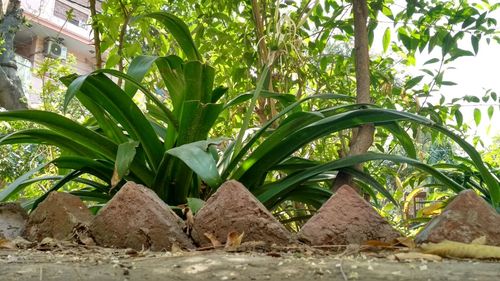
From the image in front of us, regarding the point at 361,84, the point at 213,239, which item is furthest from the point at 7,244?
the point at 361,84

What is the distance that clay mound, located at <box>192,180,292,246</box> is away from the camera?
3.12 feet

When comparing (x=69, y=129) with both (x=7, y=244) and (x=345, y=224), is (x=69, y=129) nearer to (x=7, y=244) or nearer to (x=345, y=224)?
(x=7, y=244)

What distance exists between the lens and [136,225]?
978 millimetres

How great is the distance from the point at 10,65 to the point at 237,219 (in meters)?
4.88

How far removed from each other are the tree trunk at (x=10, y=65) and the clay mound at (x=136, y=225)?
421 cm

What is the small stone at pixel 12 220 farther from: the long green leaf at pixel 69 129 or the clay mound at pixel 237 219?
the clay mound at pixel 237 219

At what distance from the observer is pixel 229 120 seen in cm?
289

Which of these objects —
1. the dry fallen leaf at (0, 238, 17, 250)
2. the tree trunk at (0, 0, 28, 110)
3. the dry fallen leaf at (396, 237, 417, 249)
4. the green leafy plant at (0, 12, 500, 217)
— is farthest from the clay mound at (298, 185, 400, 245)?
the tree trunk at (0, 0, 28, 110)

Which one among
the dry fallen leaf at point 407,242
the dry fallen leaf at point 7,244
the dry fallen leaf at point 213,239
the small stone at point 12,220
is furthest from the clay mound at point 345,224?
the small stone at point 12,220

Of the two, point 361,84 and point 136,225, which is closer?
point 136,225

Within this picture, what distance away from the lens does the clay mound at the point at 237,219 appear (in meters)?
0.95

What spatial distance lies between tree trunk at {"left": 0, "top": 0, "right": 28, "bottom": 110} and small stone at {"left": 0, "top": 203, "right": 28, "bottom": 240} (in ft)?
12.8

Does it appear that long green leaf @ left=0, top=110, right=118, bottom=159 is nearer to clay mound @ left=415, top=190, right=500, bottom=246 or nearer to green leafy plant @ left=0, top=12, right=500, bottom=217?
green leafy plant @ left=0, top=12, right=500, bottom=217

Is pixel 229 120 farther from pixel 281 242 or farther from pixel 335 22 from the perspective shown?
pixel 281 242
